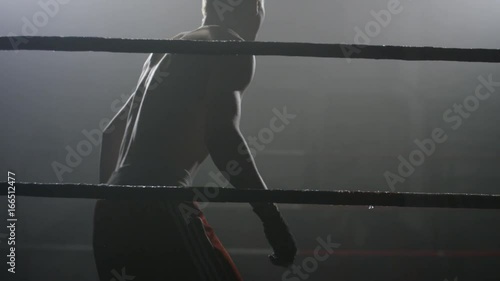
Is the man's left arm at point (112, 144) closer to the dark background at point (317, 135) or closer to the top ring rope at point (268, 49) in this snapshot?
the top ring rope at point (268, 49)

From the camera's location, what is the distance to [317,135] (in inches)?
228

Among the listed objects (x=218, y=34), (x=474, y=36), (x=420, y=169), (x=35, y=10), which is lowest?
(x=420, y=169)

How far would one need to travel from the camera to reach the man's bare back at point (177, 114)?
42.3 inches

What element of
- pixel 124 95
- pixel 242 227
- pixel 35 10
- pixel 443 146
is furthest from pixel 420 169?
pixel 35 10

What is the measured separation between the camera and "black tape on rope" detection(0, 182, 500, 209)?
24.7 inches

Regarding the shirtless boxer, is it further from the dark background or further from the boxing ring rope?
the dark background

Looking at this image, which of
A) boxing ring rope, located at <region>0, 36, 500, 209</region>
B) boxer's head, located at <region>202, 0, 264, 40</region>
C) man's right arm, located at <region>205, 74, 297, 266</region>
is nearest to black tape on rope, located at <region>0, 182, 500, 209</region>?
boxing ring rope, located at <region>0, 36, 500, 209</region>

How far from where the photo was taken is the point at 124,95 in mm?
5711

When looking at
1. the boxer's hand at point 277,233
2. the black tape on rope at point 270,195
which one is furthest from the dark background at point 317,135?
the black tape on rope at point 270,195

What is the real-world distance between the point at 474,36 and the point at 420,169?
1801 mm

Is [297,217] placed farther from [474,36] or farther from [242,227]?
[474,36]

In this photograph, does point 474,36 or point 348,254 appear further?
point 348,254

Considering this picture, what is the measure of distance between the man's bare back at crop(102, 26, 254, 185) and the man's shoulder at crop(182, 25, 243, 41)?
0.30 feet

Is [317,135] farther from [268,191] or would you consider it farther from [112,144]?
[268,191]
